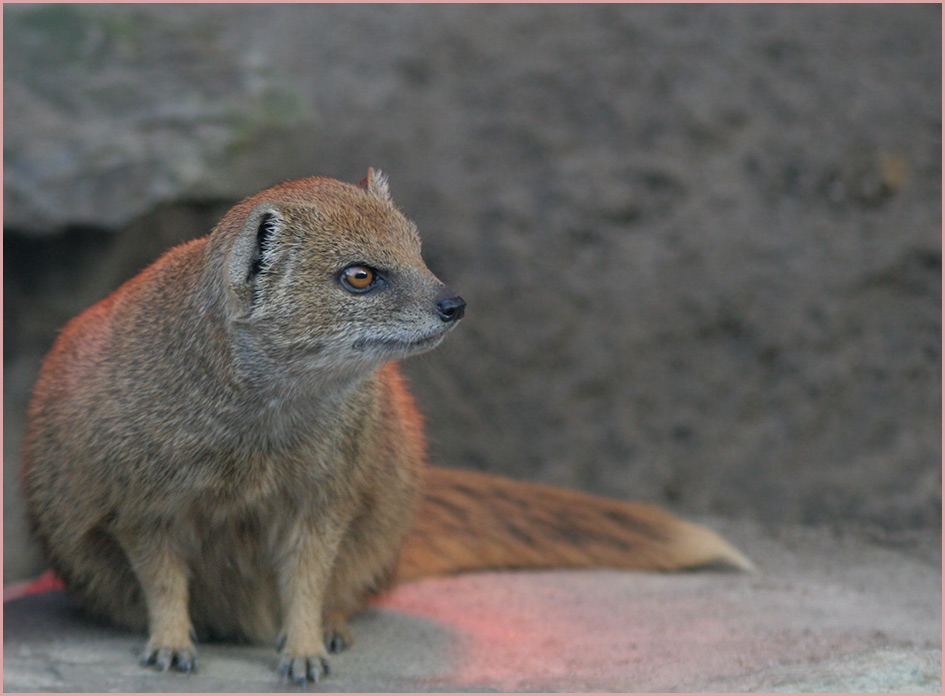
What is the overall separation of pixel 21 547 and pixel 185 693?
2.99 metres

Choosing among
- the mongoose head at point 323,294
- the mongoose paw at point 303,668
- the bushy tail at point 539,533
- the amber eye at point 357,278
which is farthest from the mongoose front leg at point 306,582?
the bushy tail at point 539,533

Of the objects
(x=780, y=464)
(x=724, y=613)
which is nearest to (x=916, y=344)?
(x=780, y=464)

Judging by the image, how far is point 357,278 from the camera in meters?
2.71

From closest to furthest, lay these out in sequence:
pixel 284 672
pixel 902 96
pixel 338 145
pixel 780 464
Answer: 1. pixel 284 672
2. pixel 780 464
3. pixel 902 96
4. pixel 338 145

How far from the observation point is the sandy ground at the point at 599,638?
2.80 meters

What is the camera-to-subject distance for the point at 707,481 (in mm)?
4902

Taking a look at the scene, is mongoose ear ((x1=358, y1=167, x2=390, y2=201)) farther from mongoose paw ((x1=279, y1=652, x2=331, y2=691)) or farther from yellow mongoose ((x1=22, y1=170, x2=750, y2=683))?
mongoose paw ((x1=279, y1=652, x2=331, y2=691))

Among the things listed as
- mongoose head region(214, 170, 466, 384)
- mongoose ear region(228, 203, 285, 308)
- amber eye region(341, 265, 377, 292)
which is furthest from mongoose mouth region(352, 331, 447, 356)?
mongoose ear region(228, 203, 285, 308)

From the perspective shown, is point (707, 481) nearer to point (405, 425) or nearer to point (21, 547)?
point (405, 425)

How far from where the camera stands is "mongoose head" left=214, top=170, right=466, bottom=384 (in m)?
2.67

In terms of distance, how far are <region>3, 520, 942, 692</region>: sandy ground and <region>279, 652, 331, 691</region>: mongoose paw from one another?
31 mm

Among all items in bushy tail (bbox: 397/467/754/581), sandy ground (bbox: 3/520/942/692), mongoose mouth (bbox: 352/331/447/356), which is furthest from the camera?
bushy tail (bbox: 397/467/754/581)

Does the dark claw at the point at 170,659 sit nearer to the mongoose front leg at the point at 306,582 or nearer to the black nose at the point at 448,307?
the mongoose front leg at the point at 306,582

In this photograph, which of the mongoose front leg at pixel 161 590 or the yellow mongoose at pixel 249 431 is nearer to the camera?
the yellow mongoose at pixel 249 431
